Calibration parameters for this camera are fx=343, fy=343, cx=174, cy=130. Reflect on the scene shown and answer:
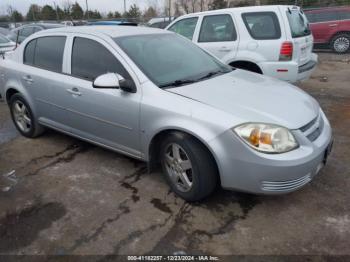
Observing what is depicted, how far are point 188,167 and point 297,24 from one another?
435 centimetres

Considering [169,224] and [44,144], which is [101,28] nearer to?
[44,144]

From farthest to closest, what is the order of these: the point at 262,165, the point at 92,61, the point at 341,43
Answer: the point at 341,43 → the point at 92,61 → the point at 262,165

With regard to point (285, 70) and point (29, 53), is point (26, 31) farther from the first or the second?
point (285, 70)

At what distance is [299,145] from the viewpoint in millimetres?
2844

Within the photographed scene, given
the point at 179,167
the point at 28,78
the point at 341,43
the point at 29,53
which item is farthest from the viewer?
the point at 341,43

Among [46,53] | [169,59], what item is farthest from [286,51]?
[46,53]

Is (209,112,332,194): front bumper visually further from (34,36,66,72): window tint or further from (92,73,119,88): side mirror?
(34,36,66,72): window tint

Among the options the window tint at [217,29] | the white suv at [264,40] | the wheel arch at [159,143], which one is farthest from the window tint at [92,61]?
the window tint at [217,29]

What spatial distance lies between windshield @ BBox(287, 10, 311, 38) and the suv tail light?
26 cm

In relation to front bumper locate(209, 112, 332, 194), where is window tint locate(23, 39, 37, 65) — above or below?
above

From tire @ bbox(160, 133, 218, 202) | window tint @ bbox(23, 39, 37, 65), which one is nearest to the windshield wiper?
tire @ bbox(160, 133, 218, 202)

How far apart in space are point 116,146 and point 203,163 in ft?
3.92

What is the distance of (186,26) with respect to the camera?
23.2 ft

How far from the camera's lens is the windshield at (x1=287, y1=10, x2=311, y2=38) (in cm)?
596
